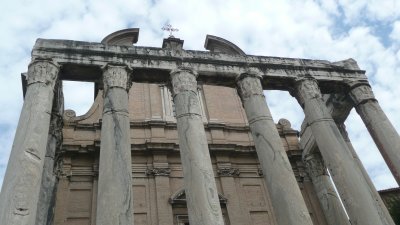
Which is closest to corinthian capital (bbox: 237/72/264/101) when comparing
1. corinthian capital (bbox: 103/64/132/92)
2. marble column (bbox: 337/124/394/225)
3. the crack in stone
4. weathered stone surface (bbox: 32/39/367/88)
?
weathered stone surface (bbox: 32/39/367/88)

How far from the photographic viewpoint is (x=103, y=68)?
40.2 feet

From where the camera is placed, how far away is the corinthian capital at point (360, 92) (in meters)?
13.7

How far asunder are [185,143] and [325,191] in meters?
8.94

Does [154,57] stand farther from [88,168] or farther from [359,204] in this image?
[359,204]

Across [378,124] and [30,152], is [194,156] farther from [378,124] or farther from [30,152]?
[378,124]

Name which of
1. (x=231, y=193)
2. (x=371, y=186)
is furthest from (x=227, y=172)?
(x=371, y=186)

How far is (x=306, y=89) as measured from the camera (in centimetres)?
1341

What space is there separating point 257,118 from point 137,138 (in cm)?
729

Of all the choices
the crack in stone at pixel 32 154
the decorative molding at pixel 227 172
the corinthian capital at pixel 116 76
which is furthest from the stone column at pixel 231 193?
the crack in stone at pixel 32 154

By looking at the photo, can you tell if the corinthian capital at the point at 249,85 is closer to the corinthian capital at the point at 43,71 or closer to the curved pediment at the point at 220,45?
the curved pediment at the point at 220,45

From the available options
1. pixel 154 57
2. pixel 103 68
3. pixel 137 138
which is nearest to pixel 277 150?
pixel 154 57

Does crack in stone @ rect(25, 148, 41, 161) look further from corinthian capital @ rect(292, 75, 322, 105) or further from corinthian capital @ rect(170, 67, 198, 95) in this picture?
corinthian capital @ rect(292, 75, 322, 105)

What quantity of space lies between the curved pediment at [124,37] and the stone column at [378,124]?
417 inches

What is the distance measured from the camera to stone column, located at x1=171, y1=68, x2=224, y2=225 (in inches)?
363
